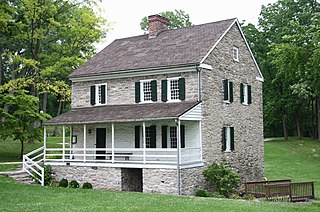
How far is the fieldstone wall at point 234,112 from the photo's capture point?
23578 millimetres

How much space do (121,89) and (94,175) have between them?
532cm

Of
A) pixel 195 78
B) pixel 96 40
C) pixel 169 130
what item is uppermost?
pixel 96 40

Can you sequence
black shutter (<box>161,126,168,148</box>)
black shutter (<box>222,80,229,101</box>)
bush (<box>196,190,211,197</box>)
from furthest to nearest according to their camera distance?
black shutter (<box>222,80,229,101</box>)
black shutter (<box>161,126,168,148</box>)
bush (<box>196,190,211,197</box>)

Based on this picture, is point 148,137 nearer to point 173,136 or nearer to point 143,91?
point 173,136

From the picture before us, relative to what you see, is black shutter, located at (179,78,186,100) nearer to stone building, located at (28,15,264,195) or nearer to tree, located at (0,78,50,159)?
stone building, located at (28,15,264,195)

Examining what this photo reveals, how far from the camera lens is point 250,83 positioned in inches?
1121

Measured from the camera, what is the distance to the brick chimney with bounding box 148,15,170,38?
2916 cm

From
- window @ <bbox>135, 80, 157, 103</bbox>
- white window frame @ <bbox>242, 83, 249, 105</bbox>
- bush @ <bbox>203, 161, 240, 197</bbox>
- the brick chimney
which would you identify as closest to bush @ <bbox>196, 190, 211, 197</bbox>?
bush @ <bbox>203, 161, 240, 197</bbox>

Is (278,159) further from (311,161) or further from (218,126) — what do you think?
(218,126)

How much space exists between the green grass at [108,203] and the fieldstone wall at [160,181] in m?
2.36

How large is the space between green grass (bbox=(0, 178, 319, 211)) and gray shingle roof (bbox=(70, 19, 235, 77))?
8.35 m

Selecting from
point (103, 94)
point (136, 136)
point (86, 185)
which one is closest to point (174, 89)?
point (136, 136)

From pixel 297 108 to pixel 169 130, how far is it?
2985cm

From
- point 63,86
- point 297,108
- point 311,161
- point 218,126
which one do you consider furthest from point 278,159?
point 63,86
